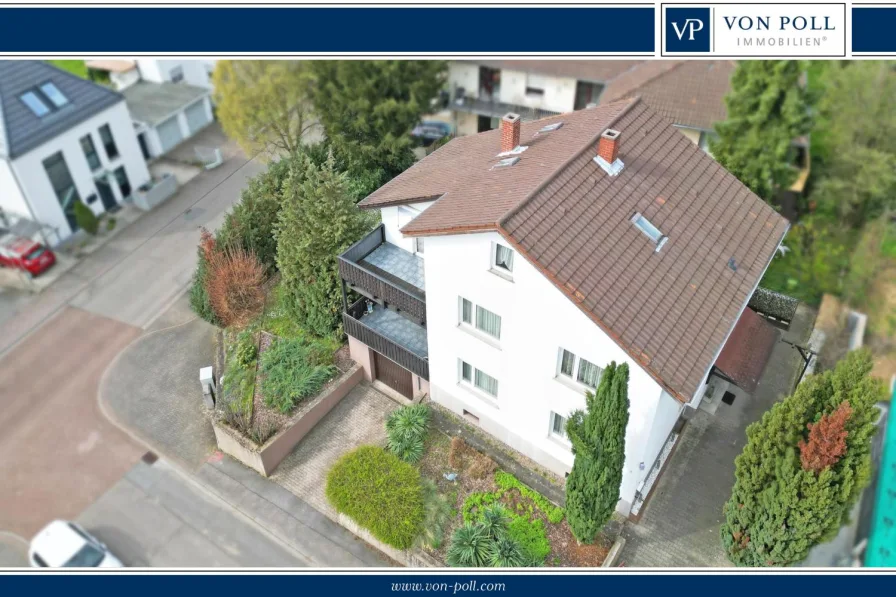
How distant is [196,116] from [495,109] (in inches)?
765

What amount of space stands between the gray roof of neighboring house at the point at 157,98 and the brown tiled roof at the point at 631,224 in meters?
24.0

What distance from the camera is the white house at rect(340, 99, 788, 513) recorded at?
56.7 feet

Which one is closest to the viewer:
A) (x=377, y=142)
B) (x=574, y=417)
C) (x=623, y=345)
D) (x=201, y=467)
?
(x=623, y=345)

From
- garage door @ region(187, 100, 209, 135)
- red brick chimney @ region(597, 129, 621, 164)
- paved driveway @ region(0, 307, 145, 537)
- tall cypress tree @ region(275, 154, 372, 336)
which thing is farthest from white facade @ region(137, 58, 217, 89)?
red brick chimney @ region(597, 129, 621, 164)

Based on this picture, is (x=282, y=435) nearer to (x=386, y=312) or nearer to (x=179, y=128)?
(x=386, y=312)

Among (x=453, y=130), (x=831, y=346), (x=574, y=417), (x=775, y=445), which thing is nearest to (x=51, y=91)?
(x=453, y=130)

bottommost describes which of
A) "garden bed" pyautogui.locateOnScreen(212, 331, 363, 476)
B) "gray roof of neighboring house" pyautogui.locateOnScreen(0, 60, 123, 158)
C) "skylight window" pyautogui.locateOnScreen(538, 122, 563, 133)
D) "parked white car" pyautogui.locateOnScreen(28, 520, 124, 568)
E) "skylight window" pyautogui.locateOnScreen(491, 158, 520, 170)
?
"parked white car" pyautogui.locateOnScreen(28, 520, 124, 568)

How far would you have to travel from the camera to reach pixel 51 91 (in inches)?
1334

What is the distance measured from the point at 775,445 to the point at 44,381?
2651 centimetres

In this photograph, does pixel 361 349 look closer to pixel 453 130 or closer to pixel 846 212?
pixel 453 130

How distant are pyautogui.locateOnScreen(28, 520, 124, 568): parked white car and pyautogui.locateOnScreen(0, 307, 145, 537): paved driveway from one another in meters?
1.05

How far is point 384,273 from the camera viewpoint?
23.7 metres

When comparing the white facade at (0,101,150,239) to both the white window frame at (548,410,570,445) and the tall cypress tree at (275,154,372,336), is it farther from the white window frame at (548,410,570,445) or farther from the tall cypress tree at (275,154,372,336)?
the white window frame at (548,410,570,445)

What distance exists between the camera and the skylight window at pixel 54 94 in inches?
1325
